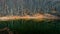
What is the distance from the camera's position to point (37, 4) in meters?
5.48

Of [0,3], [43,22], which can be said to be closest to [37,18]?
[43,22]

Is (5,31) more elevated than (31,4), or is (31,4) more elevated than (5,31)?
(31,4)

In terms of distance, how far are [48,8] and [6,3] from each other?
3.15 ft

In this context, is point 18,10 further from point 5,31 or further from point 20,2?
point 5,31

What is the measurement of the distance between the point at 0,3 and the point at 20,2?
0.46 meters

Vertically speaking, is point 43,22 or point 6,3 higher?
point 6,3

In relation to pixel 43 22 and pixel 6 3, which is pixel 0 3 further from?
pixel 43 22

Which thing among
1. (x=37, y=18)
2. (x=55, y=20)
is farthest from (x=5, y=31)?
(x=55, y=20)

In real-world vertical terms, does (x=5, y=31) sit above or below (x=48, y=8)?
below

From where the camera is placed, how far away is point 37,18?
5.48 metres

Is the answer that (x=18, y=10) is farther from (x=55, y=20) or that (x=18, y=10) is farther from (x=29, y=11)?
(x=55, y=20)

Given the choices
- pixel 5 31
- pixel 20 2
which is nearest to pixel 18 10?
pixel 20 2

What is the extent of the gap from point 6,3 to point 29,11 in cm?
55

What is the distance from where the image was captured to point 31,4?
548cm
